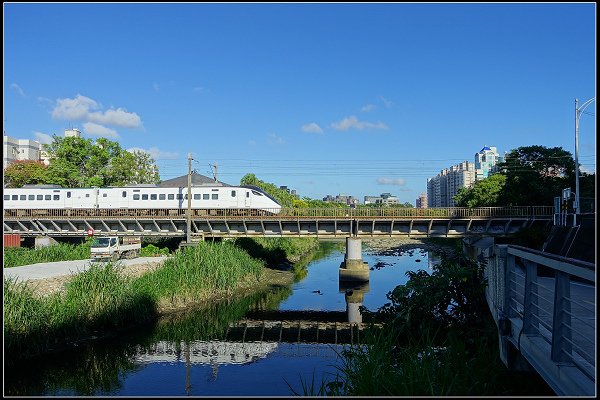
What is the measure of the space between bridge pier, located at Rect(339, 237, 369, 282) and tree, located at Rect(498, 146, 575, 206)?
19.6 m

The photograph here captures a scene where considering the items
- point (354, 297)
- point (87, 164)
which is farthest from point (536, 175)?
point (87, 164)

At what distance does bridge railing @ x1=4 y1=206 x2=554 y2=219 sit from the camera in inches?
1471

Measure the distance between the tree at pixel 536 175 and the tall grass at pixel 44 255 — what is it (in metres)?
38.4

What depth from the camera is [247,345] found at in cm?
1923

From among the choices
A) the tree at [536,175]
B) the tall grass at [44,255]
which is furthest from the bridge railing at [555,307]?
the tree at [536,175]

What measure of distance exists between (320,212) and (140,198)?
16831mm

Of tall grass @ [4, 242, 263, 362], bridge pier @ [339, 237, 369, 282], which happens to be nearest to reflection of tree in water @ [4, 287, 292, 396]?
tall grass @ [4, 242, 263, 362]

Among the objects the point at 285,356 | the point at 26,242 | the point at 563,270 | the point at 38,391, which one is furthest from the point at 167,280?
the point at 26,242

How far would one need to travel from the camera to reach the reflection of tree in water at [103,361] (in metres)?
13.5

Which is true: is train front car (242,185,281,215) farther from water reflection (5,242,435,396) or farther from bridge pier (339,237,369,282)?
water reflection (5,242,435,396)

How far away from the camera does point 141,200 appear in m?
45.0

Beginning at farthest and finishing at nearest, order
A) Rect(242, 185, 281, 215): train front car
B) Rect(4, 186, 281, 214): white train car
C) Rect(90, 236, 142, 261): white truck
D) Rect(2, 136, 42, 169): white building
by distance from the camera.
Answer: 1. Rect(2, 136, 42, 169): white building
2. Rect(4, 186, 281, 214): white train car
3. Rect(242, 185, 281, 215): train front car
4. Rect(90, 236, 142, 261): white truck

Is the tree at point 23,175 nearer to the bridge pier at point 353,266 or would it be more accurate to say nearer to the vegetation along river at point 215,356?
the bridge pier at point 353,266

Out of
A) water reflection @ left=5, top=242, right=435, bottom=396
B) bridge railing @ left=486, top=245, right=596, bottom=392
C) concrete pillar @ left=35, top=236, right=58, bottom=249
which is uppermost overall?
bridge railing @ left=486, top=245, right=596, bottom=392
